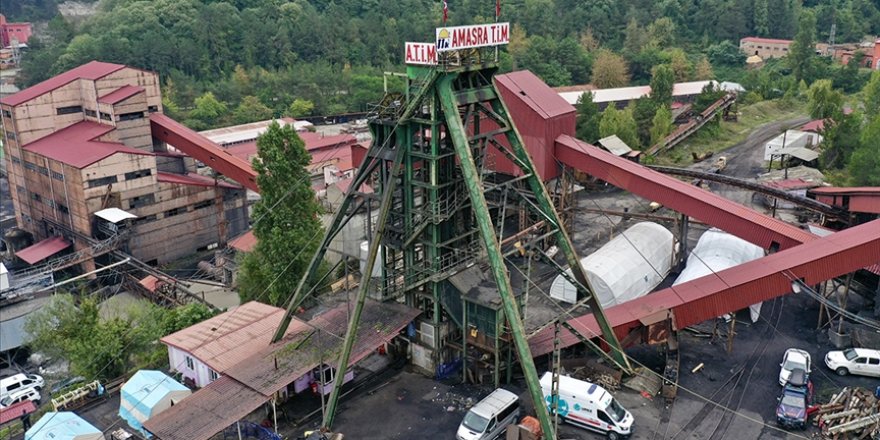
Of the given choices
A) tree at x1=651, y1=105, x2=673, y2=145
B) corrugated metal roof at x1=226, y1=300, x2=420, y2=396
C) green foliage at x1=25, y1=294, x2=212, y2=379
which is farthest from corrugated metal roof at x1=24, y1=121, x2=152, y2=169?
tree at x1=651, y1=105, x2=673, y2=145

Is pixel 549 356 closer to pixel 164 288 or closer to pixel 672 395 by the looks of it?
pixel 672 395

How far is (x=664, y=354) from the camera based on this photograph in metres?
29.1

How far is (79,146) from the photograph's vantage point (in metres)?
48.8

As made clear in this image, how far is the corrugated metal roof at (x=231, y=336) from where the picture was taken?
27297 millimetres

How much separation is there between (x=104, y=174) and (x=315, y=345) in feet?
91.0

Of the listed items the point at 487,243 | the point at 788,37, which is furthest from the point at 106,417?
the point at 788,37

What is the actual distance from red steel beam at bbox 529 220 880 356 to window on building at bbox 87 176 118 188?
32307 mm

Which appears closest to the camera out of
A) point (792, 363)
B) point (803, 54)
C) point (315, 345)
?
point (315, 345)

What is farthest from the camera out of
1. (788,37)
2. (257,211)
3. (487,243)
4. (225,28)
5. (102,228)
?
(788,37)

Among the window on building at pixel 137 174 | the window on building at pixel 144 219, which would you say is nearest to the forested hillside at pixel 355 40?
the window on building at pixel 137 174

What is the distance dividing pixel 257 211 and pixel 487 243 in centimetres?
1715

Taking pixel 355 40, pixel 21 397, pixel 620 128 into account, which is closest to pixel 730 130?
pixel 620 128

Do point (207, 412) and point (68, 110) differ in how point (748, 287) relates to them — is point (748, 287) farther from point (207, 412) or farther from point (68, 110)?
point (68, 110)

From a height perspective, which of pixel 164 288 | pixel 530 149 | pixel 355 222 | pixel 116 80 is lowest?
pixel 164 288
